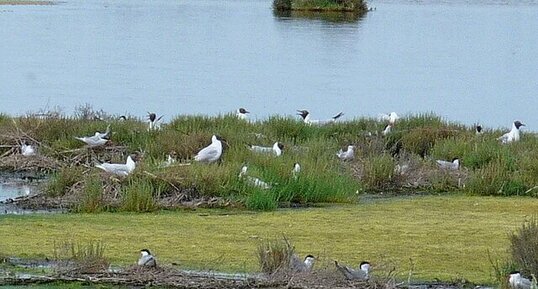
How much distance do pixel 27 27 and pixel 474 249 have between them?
180 ft

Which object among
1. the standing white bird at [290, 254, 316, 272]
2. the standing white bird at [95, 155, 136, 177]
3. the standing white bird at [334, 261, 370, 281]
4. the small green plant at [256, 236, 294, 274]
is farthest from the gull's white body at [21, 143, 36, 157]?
the standing white bird at [334, 261, 370, 281]

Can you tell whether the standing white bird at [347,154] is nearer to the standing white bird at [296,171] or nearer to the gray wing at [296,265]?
the standing white bird at [296,171]

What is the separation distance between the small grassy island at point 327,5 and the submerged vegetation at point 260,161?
59.4 metres

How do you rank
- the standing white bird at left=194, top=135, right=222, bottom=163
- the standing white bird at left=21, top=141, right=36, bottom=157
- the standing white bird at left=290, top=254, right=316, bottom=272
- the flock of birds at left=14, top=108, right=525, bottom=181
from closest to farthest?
1. the standing white bird at left=290, top=254, right=316, bottom=272
2. the flock of birds at left=14, top=108, right=525, bottom=181
3. the standing white bird at left=194, top=135, right=222, bottom=163
4. the standing white bird at left=21, top=141, right=36, bottom=157

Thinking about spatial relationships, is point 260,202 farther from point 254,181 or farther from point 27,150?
point 27,150

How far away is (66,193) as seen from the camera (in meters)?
14.4

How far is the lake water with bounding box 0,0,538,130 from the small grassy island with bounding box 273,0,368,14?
120 centimetres

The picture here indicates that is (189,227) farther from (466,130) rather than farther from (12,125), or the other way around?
(466,130)

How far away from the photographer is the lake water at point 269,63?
3378 cm

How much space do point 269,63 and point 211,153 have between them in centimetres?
3161

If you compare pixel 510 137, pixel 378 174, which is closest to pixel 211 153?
pixel 378 174

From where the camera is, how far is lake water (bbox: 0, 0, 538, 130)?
3378cm

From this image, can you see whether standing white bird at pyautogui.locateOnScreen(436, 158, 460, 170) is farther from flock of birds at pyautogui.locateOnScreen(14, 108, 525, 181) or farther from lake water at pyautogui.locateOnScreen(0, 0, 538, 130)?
lake water at pyautogui.locateOnScreen(0, 0, 538, 130)

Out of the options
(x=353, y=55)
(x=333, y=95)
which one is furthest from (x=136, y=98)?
(x=353, y=55)
